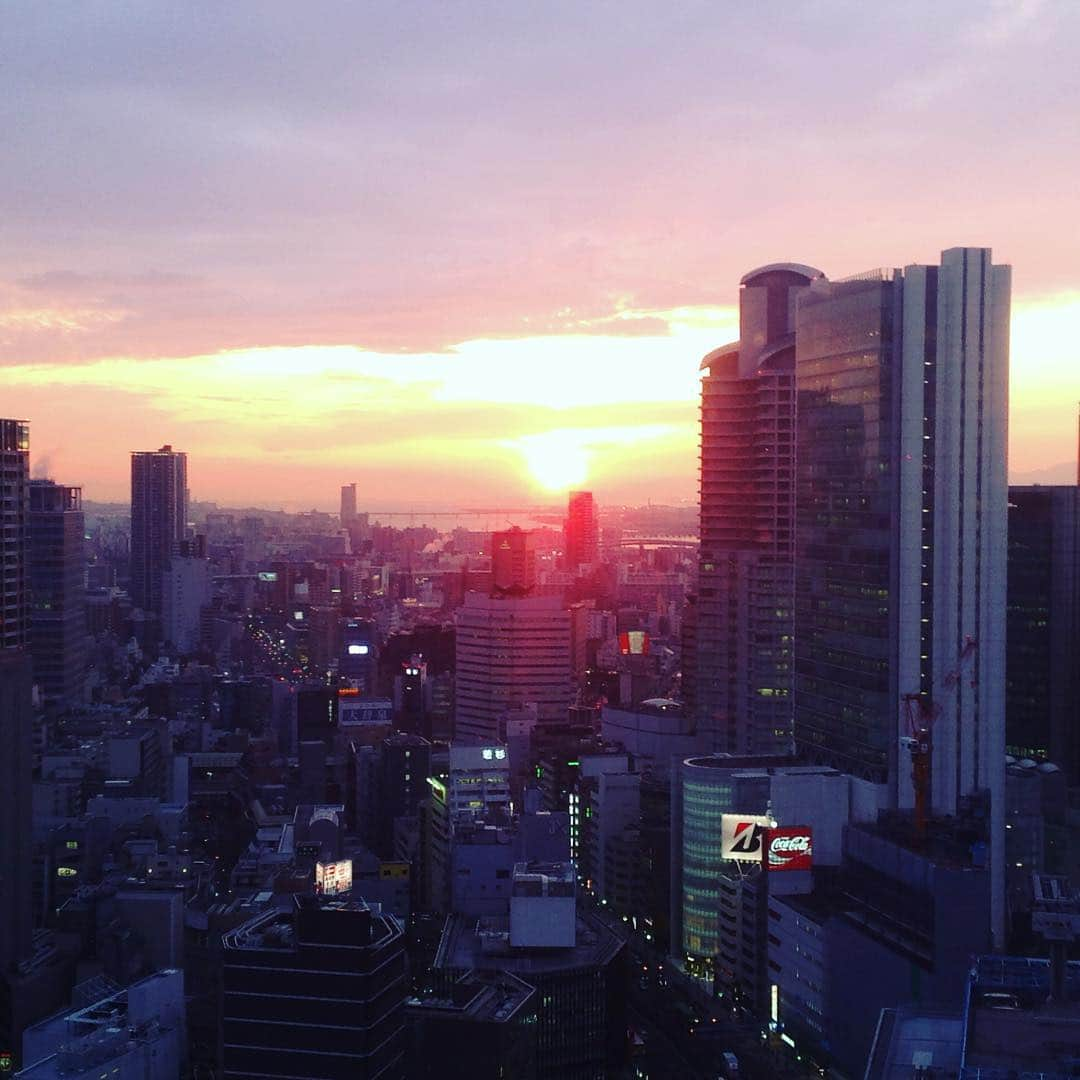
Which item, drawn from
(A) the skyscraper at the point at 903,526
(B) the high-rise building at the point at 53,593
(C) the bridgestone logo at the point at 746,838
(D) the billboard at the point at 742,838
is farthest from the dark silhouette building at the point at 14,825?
(B) the high-rise building at the point at 53,593

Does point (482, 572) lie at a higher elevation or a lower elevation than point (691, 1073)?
higher

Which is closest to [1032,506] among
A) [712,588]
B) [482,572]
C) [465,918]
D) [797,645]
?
[712,588]

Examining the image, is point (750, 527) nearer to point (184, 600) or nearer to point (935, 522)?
point (935, 522)

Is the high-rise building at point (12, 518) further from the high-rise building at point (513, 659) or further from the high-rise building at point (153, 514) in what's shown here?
the high-rise building at point (153, 514)

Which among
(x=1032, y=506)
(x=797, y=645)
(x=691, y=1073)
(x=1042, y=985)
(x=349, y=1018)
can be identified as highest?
(x=1032, y=506)

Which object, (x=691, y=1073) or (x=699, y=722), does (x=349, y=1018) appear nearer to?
(x=691, y=1073)
